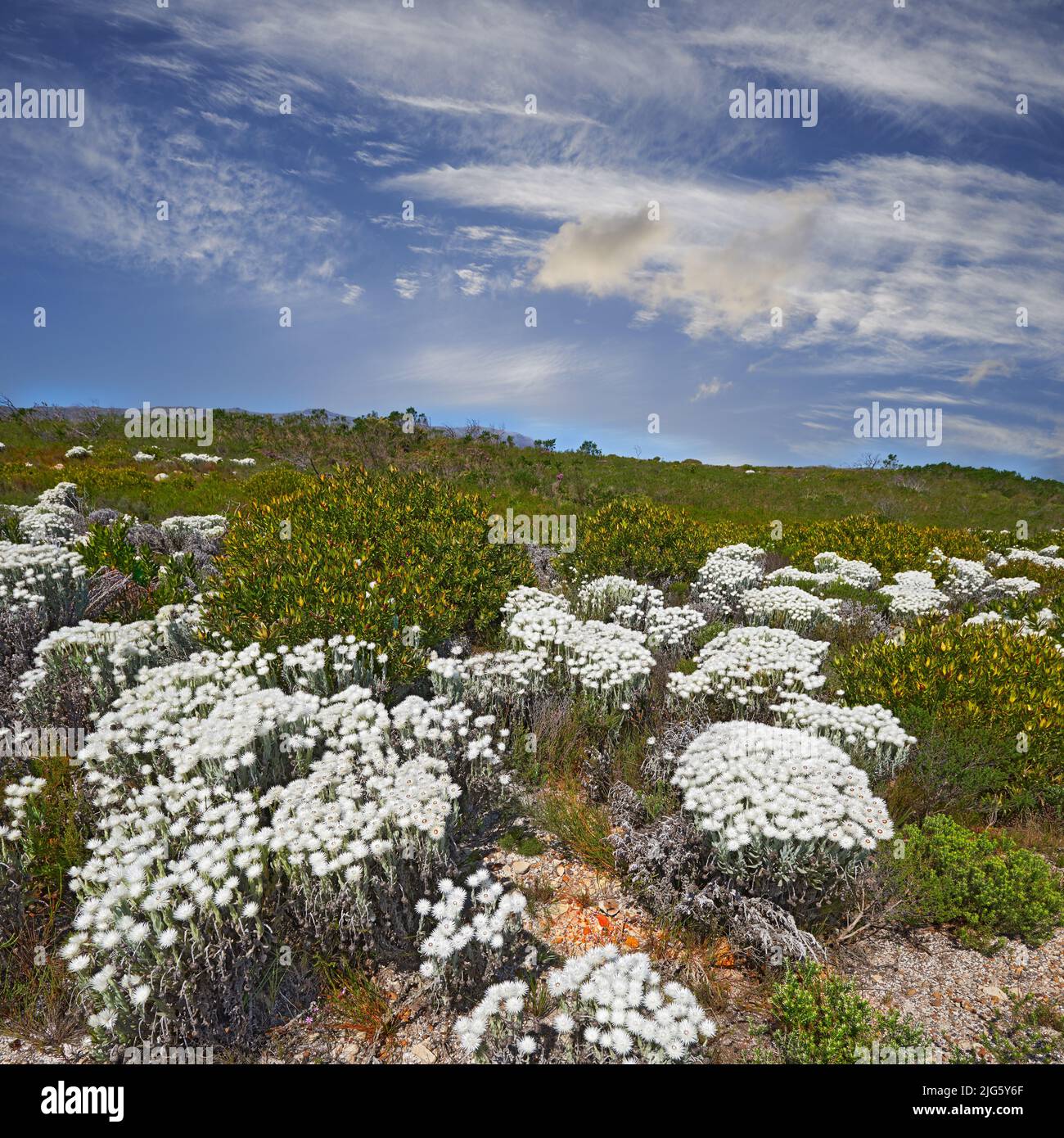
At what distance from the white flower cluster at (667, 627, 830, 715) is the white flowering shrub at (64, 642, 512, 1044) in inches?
98.7

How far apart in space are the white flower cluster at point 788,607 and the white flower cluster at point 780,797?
454cm

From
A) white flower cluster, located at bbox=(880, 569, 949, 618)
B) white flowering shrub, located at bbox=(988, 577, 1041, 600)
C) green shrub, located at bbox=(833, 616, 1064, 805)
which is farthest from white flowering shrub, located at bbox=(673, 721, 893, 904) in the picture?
white flowering shrub, located at bbox=(988, 577, 1041, 600)

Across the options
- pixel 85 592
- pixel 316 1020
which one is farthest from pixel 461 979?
pixel 85 592

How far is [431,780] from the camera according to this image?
12.9 feet

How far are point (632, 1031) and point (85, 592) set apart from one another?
8.09m

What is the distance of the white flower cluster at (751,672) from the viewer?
6078 mm

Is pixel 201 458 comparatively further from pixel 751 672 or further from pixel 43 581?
pixel 751 672

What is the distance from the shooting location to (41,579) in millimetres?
6770

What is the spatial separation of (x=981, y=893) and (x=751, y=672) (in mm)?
2574

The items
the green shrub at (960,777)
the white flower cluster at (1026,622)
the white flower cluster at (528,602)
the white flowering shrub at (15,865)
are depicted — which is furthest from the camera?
the white flower cluster at (1026,622)

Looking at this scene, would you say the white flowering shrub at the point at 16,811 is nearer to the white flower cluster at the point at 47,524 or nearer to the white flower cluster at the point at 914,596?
the white flower cluster at the point at 47,524

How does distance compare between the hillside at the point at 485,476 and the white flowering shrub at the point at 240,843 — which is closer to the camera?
the white flowering shrub at the point at 240,843

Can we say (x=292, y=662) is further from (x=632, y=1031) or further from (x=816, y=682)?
(x=816, y=682)

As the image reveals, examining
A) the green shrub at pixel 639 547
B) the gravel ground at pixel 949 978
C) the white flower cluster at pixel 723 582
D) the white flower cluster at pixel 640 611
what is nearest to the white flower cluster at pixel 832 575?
the white flower cluster at pixel 723 582
